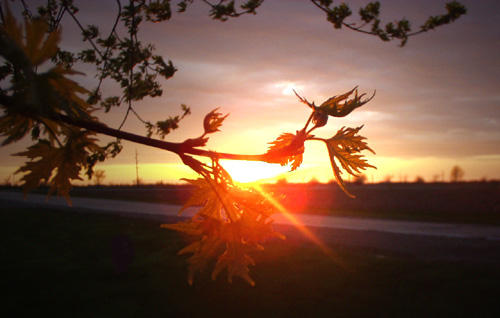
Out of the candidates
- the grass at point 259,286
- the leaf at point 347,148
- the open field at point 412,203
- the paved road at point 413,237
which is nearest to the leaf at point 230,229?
the leaf at point 347,148

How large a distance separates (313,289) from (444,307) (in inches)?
64.9

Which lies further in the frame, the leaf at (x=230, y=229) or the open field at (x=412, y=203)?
the open field at (x=412, y=203)

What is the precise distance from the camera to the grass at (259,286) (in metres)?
5.26

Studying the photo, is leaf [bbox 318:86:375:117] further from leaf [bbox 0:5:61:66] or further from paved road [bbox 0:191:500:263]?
paved road [bbox 0:191:500:263]

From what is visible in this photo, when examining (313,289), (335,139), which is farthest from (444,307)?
(335,139)

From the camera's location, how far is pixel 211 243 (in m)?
0.94

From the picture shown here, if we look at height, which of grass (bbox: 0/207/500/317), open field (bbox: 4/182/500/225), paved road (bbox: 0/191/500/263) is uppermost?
open field (bbox: 4/182/500/225)

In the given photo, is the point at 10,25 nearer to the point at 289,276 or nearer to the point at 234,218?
the point at 234,218

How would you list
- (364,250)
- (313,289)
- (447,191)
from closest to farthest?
(313,289) → (364,250) → (447,191)

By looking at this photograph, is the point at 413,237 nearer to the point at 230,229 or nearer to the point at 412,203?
the point at 412,203

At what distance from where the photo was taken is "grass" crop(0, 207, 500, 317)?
5262 millimetres

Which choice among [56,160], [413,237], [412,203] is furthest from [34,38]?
[412,203]

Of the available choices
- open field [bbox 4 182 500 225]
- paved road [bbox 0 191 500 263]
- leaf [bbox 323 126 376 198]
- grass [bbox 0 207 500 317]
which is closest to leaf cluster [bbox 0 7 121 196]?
leaf [bbox 323 126 376 198]

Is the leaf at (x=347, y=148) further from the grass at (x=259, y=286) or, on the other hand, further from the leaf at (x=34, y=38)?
the grass at (x=259, y=286)
